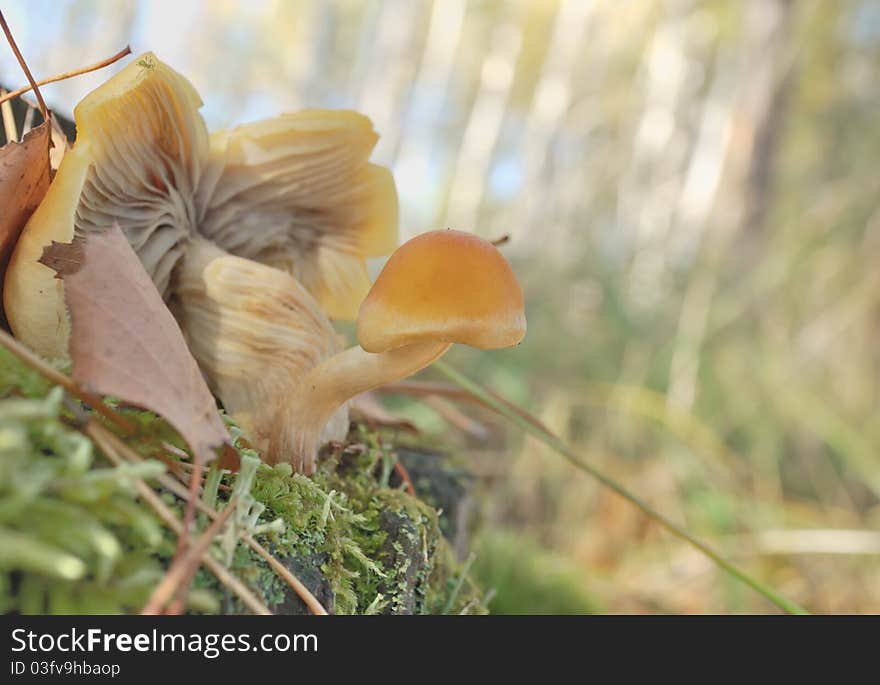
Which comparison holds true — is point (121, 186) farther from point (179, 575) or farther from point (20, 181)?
point (179, 575)

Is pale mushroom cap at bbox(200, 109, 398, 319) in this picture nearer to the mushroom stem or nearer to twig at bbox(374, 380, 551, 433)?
twig at bbox(374, 380, 551, 433)

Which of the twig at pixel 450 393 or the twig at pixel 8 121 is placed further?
the twig at pixel 450 393

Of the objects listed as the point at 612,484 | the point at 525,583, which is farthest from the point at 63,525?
the point at 525,583

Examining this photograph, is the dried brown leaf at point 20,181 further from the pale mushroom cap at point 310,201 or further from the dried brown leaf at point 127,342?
the pale mushroom cap at point 310,201

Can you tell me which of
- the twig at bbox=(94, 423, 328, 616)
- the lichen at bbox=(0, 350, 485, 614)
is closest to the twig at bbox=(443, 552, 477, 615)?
the lichen at bbox=(0, 350, 485, 614)

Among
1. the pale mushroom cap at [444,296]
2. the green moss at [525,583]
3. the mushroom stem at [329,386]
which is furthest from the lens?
the green moss at [525,583]

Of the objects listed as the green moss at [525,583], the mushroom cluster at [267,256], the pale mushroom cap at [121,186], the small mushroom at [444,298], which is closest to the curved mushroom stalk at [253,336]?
the mushroom cluster at [267,256]
